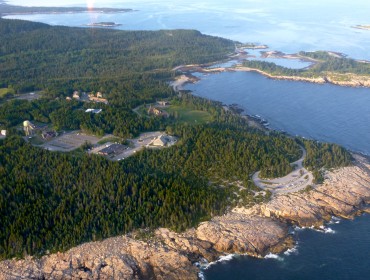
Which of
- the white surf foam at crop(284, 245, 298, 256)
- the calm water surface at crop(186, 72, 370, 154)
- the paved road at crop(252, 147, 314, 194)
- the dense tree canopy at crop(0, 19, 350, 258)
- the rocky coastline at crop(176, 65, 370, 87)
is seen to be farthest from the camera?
the rocky coastline at crop(176, 65, 370, 87)

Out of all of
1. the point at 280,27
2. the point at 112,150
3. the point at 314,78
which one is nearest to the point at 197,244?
the point at 112,150

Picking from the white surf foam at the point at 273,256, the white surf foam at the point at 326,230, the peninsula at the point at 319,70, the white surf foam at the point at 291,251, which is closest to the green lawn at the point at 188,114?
the white surf foam at the point at 326,230

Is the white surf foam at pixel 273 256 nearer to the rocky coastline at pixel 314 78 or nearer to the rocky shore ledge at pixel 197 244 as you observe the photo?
the rocky shore ledge at pixel 197 244

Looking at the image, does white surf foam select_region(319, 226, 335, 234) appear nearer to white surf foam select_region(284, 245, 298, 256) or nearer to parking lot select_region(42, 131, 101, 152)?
white surf foam select_region(284, 245, 298, 256)

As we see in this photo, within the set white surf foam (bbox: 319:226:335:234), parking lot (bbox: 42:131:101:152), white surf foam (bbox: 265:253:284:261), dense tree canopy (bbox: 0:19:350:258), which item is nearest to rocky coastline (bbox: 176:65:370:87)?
Result: dense tree canopy (bbox: 0:19:350:258)

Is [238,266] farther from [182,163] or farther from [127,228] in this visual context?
[182,163]

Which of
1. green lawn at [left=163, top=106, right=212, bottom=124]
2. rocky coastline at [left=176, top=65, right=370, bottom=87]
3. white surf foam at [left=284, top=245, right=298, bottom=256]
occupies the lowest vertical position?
white surf foam at [left=284, top=245, right=298, bottom=256]
